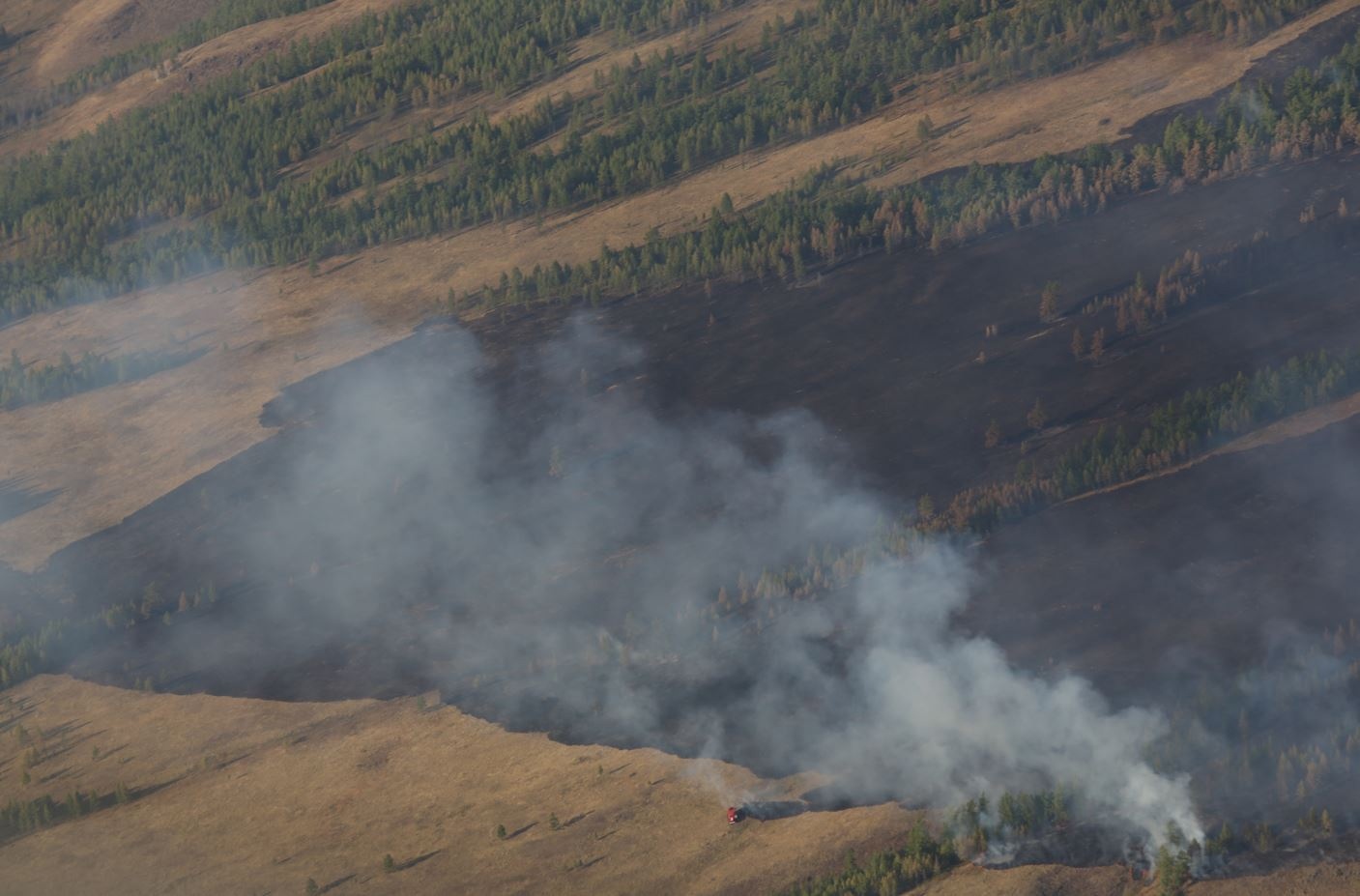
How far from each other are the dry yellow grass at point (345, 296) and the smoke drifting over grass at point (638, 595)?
10.6 metres

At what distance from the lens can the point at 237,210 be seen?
167875 millimetres

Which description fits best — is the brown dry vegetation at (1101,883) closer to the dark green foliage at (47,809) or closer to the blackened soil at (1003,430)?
the blackened soil at (1003,430)

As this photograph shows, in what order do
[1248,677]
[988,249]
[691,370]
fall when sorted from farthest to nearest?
[988,249] < [691,370] < [1248,677]

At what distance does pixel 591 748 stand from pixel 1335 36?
95.1 metres

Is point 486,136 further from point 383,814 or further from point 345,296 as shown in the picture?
point 383,814

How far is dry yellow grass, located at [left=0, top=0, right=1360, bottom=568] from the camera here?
5108 inches

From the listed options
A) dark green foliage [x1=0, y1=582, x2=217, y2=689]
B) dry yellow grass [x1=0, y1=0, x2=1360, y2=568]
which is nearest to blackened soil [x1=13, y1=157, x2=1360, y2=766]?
dark green foliage [x1=0, y1=582, x2=217, y2=689]

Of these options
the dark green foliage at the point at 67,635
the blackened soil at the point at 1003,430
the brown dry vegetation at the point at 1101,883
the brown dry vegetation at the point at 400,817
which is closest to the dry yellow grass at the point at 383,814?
the brown dry vegetation at the point at 400,817

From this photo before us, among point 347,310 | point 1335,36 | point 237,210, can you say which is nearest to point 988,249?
point 1335,36

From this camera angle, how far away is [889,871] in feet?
224

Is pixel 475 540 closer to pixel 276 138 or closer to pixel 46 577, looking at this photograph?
pixel 46 577

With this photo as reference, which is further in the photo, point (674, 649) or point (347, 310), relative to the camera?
point (347, 310)

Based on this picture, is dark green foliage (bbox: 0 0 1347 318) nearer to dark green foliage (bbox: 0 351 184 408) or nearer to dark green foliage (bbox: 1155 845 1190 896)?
dark green foliage (bbox: 0 351 184 408)

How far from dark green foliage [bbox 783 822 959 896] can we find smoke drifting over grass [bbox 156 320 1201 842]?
333 centimetres
